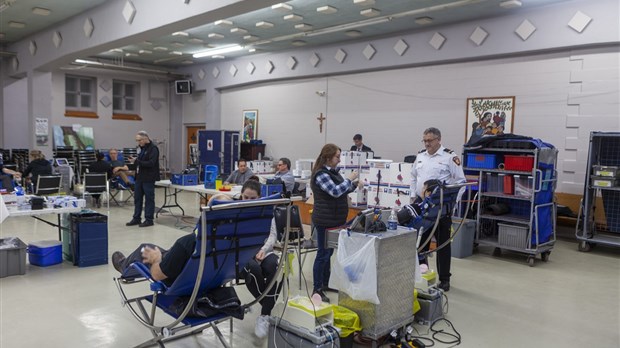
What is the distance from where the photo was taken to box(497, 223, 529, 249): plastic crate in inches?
247

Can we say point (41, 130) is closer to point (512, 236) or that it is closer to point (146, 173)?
point (146, 173)

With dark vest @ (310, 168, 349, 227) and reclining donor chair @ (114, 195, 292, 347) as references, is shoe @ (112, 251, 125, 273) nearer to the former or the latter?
reclining donor chair @ (114, 195, 292, 347)

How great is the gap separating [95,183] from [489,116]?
7.96 meters

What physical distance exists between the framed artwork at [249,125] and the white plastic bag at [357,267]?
1100 cm

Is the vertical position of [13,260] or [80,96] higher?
[80,96]

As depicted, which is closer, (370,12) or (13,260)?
(13,260)

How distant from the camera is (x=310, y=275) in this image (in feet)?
17.8

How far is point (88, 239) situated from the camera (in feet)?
18.2

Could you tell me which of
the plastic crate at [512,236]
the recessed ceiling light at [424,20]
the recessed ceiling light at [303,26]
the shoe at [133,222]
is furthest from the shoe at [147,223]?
the recessed ceiling light at [424,20]

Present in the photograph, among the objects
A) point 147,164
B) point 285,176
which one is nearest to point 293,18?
point 285,176

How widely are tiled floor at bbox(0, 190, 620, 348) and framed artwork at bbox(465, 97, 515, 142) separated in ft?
10.1

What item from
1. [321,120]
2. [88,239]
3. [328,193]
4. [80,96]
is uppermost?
[80,96]

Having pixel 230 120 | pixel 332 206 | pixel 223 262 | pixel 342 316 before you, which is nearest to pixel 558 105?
pixel 332 206

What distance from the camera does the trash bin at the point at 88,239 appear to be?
5.46 meters
